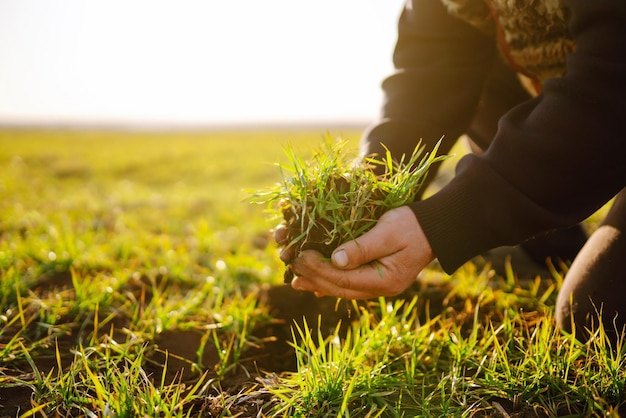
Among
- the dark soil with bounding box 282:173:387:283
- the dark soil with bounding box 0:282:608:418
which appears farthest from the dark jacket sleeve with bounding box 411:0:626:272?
the dark soil with bounding box 0:282:608:418

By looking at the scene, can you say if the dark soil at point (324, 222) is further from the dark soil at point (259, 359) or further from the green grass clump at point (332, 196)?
the dark soil at point (259, 359)

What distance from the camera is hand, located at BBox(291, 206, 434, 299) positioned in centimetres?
159

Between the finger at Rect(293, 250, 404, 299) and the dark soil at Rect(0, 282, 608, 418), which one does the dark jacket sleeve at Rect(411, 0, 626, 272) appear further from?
the dark soil at Rect(0, 282, 608, 418)

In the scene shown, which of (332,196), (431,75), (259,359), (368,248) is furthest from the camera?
(431,75)

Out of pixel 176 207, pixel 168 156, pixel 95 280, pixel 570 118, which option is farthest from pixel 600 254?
pixel 168 156

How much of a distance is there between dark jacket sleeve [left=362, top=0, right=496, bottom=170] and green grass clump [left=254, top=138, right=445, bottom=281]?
549 millimetres

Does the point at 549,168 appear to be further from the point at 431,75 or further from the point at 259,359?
the point at 259,359

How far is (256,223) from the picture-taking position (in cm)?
473

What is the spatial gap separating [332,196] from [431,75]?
1153 mm

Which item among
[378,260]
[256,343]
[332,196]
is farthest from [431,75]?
[256,343]

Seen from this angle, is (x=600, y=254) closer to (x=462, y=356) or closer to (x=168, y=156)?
(x=462, y=356)

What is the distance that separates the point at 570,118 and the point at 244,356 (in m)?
1.64

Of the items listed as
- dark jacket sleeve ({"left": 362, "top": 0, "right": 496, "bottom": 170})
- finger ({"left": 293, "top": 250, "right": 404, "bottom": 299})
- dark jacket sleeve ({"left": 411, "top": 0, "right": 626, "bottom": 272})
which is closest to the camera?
dark jacket sleeve ({"left": 411, "top": 0, "right": 626, "bottom": 272})

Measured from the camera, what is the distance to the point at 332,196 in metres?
1.68
